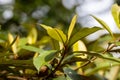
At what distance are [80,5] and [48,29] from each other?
3.49 meters

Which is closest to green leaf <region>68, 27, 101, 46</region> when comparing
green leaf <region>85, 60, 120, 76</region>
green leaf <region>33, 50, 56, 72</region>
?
green leaf <region>33, 50, 56, 72</region>

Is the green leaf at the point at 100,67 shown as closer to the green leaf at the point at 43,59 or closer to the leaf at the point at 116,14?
the leaf at the point at 116,14

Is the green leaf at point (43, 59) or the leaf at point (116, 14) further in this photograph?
the leaf at point (116, 14)

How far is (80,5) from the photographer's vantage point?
4188mm

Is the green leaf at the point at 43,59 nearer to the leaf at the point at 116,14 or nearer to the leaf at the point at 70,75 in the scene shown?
the leaf at the point at 70,75

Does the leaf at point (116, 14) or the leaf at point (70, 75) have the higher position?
the leaf at point (116, 14)

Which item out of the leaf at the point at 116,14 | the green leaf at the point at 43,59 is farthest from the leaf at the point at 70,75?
the leaf at the point at 116,14

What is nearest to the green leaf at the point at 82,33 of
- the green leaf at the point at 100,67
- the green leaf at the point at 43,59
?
the green leaf at the point at 43,59

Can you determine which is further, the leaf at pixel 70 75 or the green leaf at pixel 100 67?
the green leaf at pixel 100 67

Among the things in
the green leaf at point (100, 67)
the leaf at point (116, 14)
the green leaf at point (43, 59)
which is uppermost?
the leaf at point (116, 14)

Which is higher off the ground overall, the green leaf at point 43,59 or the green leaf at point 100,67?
the green leaf at point 43,59

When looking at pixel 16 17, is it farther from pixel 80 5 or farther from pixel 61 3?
pixel 80 5

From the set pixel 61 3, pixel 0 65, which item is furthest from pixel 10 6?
pixel 0 65

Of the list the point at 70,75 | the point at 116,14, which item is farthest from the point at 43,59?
the point at 116,14
